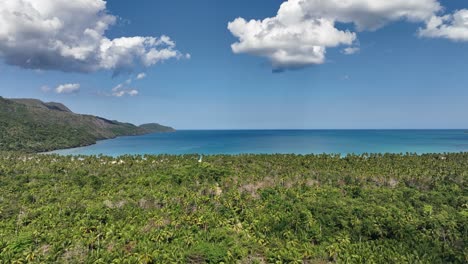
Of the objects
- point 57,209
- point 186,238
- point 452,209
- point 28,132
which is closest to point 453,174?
point 452,209

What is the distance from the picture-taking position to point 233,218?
44281 mm

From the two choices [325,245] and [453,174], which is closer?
[325,245]

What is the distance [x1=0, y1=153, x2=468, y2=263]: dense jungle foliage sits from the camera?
3419 cm

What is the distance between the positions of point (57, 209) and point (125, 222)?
11.5 m

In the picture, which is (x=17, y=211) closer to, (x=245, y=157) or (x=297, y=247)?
(x=297, y=247)

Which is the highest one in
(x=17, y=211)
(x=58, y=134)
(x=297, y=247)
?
(x=58, y=134)

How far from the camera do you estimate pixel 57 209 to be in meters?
44.1

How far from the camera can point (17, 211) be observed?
44.7m

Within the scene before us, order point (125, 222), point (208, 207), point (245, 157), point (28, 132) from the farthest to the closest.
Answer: point (28, 132), point (245, 157), point (208, 207), point (125, 222)

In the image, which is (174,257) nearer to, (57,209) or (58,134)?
(57,209)

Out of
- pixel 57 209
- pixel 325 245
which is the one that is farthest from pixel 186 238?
pixel 57 209

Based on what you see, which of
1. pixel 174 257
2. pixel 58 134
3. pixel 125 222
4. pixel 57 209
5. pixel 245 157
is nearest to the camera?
pixel 174 257

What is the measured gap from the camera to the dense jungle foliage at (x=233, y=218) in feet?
112

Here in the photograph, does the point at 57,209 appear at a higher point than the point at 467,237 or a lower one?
higher
